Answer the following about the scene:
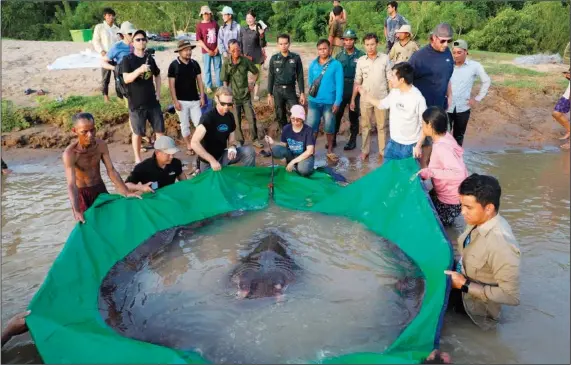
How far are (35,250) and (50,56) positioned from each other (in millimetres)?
8489

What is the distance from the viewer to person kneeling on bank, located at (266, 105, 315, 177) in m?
6.20

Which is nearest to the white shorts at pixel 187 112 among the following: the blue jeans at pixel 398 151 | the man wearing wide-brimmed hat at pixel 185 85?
the man wearing wide-brimmed hat at pixel 185 85

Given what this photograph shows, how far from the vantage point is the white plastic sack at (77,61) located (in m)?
10.8

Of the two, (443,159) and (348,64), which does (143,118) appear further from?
(443,159)

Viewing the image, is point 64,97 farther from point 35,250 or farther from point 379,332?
point 379,332

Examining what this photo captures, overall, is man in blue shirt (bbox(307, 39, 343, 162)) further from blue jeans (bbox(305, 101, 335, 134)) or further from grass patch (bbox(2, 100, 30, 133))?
grass patch (bbox(2, 100, 30, 133))

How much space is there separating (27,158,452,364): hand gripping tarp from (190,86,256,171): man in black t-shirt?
30 cm

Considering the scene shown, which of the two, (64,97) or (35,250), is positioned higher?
(64,97)

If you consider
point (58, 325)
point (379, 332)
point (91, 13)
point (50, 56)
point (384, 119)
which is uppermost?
point (91, 13)

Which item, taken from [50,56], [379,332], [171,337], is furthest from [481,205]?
[50,56]

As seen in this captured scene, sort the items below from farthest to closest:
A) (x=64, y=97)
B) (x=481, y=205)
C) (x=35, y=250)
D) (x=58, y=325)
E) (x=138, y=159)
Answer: (x=64, y=97)
(x=138, y=159)
(x=35, y=250)
(x=481, y=205)
(x=58, y=325)

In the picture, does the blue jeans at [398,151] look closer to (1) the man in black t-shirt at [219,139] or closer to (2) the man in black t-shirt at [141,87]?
(1) the man in black t-shirt at [219,139]

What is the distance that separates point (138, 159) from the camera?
691 cm

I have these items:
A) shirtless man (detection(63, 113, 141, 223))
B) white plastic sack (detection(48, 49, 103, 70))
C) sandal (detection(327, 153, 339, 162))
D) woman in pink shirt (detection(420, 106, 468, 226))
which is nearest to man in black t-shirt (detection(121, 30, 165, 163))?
shirtless man (detection(63, 113, 141, 223))
